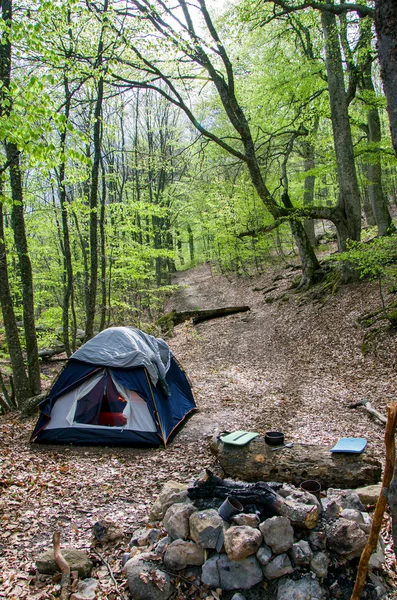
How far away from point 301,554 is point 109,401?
14.2 feet

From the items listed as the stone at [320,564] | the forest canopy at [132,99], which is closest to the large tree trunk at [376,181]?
the forest canopy at [132,99]

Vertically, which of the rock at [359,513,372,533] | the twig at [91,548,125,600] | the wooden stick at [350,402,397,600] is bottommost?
the twig at [91,548,125,600]

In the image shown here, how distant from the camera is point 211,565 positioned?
9.84 feet

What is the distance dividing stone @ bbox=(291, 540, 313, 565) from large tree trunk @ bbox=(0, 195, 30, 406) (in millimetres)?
6536

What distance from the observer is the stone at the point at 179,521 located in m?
3.19

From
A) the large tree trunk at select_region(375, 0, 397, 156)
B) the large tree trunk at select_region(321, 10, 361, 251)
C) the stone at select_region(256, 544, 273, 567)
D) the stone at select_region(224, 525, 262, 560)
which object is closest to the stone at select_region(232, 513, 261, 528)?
the stone at select_region(224, 525, 262, 560)

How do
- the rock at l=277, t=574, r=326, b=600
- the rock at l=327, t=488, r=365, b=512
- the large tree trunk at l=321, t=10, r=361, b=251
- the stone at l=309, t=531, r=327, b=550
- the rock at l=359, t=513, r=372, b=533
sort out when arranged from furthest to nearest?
the large tree trunk at l=321, t=10, r=361, b=251 < the rock at l=327, t=488, r=365, b=512 < the rock at l=359, t=513, r=372, b=533 < the stone at l=309, t=531, r=327, b=550 < the rock at l=277, t=574, r=326, b=600

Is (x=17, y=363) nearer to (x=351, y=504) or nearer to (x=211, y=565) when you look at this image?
(x=211, y=565)

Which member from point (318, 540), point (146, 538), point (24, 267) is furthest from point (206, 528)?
point (24, 267)

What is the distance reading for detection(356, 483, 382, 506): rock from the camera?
3.65m

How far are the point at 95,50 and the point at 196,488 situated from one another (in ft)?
31.7

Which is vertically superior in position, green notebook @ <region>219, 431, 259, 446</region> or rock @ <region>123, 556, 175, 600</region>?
green notebook @ <region>219, 431, 259, 446</region>

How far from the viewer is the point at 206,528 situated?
121 inches

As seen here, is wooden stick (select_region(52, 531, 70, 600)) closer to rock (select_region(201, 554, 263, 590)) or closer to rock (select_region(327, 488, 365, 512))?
rock (select_region(201, 554, 263, 590))
